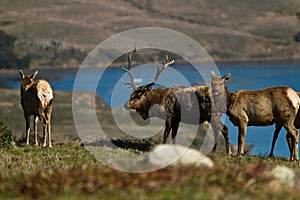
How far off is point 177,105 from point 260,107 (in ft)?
9.04

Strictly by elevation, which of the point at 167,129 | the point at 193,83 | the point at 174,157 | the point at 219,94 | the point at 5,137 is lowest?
the point at 193,83

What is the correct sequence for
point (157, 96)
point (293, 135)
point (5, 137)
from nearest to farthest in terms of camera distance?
point (5, 137) < point (293, 135) < point (157, 96)

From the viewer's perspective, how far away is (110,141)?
20500mm

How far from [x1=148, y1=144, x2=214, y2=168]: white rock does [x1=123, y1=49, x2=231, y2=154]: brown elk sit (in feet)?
25.9

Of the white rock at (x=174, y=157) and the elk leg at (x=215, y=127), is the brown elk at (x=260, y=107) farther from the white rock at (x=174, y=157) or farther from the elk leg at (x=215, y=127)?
the white rock at (x=174, y=157)

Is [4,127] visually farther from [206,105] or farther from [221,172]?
[221,172]

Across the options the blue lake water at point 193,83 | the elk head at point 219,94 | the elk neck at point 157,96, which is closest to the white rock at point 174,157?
the elk head at point 219,94

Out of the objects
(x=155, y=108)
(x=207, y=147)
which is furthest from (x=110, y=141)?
(x=207, y=147)

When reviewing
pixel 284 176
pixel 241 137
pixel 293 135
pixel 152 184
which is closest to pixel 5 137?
pixel 241 137

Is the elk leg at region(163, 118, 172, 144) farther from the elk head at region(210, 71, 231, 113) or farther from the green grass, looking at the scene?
the green grass

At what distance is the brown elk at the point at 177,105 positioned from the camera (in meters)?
19.9

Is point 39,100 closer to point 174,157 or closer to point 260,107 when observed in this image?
point 260,107

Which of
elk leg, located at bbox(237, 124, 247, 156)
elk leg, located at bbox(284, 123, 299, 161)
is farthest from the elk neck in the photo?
elk leg, located at bbox(284, 123, 299, 161)

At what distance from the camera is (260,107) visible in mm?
19188
